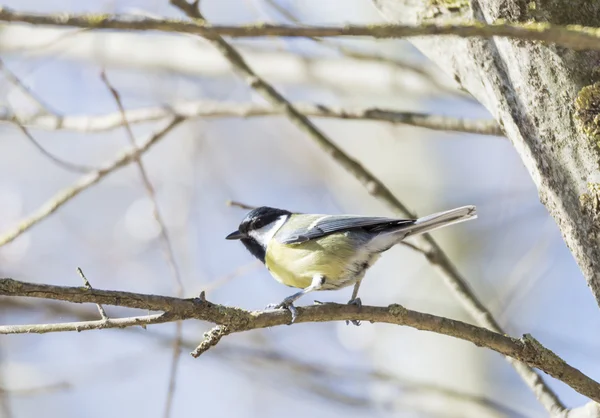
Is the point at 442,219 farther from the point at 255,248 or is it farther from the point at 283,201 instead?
the point at 283,201

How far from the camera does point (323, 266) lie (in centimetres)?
266

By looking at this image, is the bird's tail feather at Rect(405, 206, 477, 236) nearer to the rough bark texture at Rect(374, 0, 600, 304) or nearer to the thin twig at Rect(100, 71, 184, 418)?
the rough bark texture at Rect(374, 0, 600, 304)

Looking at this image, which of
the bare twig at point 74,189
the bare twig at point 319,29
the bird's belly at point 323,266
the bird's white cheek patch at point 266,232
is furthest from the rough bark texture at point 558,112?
the bird's white cheek patch at point 266,232

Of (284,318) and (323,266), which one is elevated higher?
(323,266)

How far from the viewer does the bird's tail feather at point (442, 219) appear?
2223mm

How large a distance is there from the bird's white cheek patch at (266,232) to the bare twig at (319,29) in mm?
2071

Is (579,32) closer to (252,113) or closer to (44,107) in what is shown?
(252,113)

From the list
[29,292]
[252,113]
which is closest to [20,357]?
[252,113]

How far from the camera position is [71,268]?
6.46 metres

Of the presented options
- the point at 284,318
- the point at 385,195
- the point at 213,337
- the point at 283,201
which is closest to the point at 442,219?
the point at 385,195

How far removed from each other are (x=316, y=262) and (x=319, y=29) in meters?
1.75

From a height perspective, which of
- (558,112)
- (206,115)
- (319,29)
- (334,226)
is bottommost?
(319,29)

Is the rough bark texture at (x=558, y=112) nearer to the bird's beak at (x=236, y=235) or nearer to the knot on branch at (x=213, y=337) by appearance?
the knot on branch at (x=213, y=337)

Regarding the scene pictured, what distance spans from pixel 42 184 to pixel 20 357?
2168 millimetres
